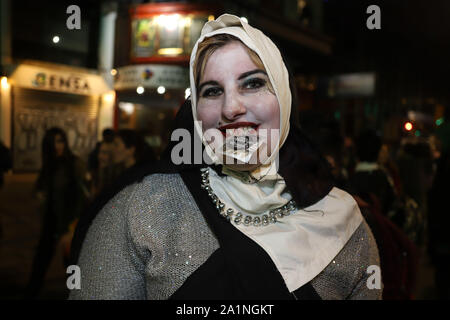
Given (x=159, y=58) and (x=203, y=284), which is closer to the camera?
(x=203, y=284)

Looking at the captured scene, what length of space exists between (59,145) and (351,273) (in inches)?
143

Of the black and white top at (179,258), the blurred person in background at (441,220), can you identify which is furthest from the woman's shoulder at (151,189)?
the blurred person in background at (441,220)

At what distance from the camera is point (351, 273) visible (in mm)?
1503

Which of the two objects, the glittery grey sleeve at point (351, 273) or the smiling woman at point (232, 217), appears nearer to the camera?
the smiling woman at point (232, 217)

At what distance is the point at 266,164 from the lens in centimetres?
147

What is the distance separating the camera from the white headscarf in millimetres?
1375

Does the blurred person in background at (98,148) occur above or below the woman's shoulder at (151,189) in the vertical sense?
below

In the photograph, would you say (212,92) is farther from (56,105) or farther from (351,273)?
(56,105)

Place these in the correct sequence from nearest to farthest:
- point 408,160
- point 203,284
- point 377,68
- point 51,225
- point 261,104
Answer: point 203,284 → point 261,104 → point 51,225 → point 408,160 → point 377,68

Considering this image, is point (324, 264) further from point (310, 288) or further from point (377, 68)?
point (377, 68)

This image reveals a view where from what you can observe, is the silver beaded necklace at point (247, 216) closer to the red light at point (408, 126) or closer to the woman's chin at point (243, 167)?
the woman's chin at point (243, 167)

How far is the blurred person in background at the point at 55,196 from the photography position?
13.9 ft

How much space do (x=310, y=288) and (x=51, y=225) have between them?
3.57 metres
